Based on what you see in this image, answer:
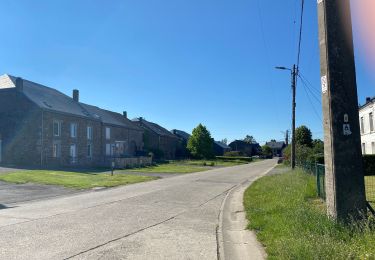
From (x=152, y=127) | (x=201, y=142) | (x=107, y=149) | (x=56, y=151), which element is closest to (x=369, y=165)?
(x=56, y=151)

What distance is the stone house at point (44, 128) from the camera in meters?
41.7

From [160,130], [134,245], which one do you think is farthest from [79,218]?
[160,130]

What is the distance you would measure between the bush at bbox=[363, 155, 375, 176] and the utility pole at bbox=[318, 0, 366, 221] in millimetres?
25678

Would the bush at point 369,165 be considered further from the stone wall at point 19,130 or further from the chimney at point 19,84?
the chimney at point 19,84

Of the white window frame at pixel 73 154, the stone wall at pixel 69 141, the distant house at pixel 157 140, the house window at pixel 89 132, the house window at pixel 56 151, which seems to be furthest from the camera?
the distant house at pixel 157 140

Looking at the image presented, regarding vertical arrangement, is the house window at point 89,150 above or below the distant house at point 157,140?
below

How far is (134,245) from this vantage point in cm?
791

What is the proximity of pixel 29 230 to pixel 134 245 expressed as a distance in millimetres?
2728

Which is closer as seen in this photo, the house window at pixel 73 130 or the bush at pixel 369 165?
the bush at pixel 369 165

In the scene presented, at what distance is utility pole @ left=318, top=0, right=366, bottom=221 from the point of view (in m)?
7.00

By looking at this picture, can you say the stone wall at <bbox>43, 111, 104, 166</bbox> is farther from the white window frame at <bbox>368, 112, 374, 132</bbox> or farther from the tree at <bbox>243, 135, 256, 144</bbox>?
the tree at <bbox>243, 135, 256, 144</bbox>

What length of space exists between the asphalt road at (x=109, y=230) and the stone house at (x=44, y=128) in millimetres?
28394

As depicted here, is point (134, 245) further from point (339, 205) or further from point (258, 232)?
point (339, 205)

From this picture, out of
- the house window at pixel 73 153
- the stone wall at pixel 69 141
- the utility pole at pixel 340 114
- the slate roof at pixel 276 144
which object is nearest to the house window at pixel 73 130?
the stone wall at pixel 69 141
